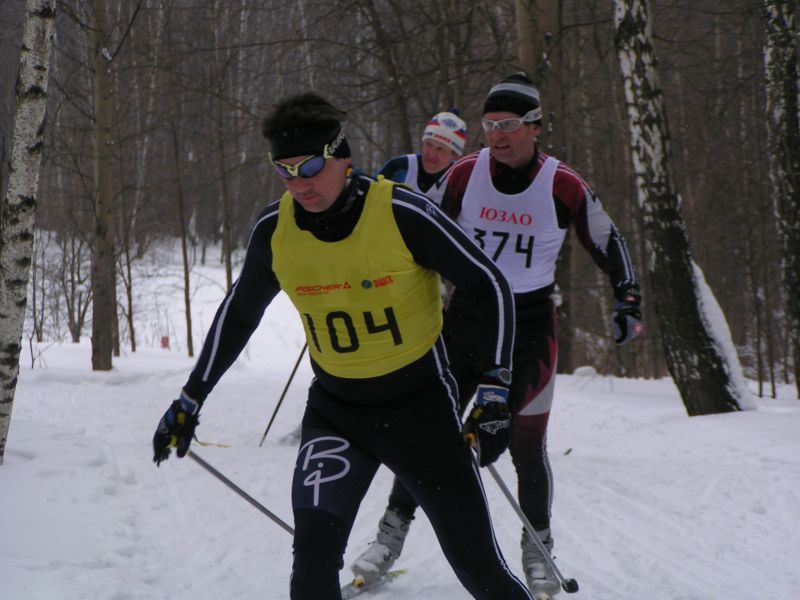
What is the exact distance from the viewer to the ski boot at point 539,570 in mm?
3177

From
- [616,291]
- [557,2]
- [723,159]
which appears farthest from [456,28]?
[723,159]

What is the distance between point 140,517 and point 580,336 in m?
16.2

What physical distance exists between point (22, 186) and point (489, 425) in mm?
3749

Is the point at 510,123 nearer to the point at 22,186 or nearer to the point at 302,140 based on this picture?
the point at 302,140

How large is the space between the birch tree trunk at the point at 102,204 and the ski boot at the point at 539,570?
924 cm

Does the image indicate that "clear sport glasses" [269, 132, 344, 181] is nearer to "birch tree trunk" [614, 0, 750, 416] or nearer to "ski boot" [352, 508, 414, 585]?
"ski boot" [352, 508, 414, 585]

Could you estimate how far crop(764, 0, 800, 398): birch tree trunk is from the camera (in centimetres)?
825

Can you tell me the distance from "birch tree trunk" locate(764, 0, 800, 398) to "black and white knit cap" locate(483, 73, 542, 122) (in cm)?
594

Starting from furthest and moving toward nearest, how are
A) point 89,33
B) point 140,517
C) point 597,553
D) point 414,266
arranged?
point 89,33
point 140,517
point 597,553
point 414,266

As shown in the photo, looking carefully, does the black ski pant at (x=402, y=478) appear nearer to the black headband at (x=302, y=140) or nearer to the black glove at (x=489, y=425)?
the black glove at (x=489, y=425)

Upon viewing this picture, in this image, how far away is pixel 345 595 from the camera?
3332 millimetres

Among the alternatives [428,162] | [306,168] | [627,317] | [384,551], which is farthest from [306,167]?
[428,162]

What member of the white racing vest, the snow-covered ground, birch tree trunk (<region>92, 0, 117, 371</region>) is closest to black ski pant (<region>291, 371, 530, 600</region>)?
the white racing vest

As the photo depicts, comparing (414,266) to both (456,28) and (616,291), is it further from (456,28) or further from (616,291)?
(456,28)
